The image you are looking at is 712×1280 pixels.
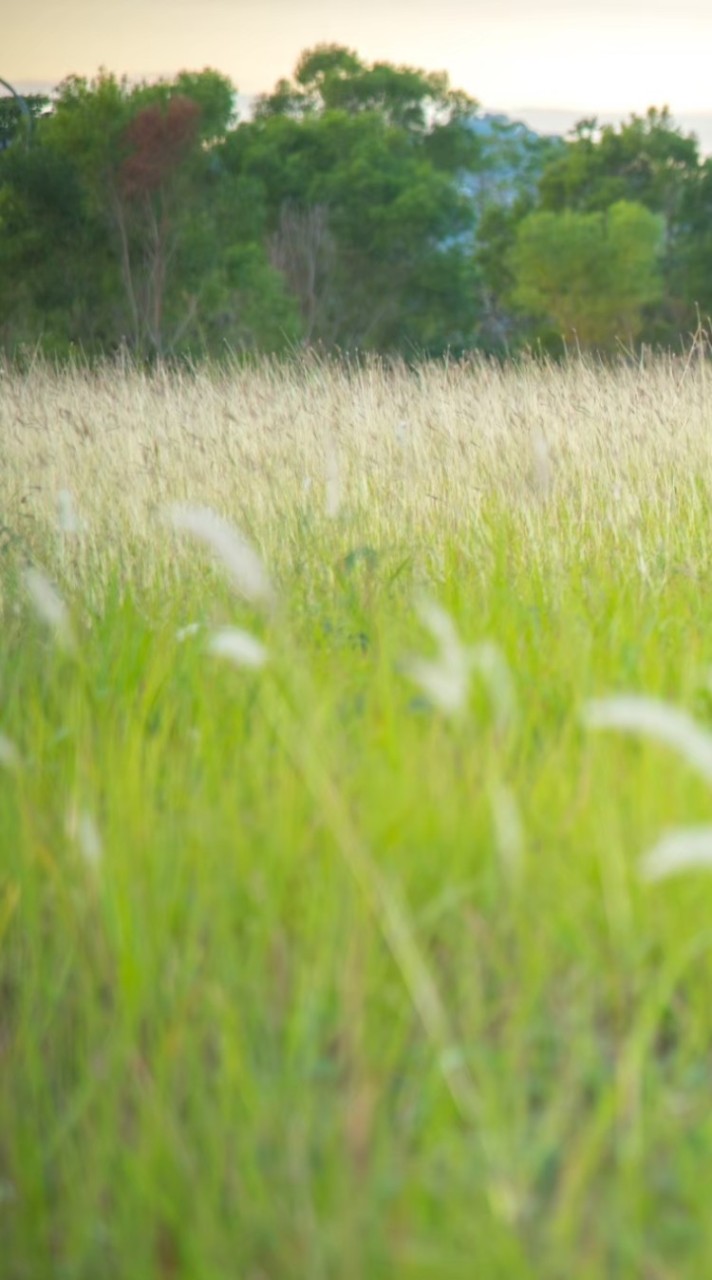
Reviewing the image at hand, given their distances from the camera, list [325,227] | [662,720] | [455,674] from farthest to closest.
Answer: [325,227] < [455,674] < [662,720]

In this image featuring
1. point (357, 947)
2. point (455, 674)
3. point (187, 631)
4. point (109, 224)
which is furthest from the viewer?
point (109, 224)

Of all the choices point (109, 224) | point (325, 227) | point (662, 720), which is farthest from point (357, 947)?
point (325, 227)

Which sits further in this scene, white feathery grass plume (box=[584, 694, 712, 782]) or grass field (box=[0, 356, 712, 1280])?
grass field (box=[0, 356, 712, 1280])

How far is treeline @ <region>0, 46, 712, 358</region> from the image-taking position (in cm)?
2502

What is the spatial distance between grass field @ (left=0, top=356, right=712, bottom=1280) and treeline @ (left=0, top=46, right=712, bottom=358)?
16208 millimetres

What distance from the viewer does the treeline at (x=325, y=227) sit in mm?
25016

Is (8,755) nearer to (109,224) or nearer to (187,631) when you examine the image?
(187,631)

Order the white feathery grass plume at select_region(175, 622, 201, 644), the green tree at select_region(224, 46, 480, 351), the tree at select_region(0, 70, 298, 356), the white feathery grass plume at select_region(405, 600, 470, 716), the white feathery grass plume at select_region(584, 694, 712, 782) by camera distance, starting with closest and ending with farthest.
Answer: the white feathery grass plume at select_region(584, 694, 712, 782) < the white feathery grass plume at select_region(405, 600, 470, 716) < the white feathery grass plume at select_region(175, 622, 201, 644) < the tree at select_region(0, 70, 298, 356) < the green tree at select_region(224, 46, 480, 351)

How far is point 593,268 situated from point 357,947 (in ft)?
153

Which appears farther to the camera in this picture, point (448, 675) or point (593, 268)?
point (593, 268)

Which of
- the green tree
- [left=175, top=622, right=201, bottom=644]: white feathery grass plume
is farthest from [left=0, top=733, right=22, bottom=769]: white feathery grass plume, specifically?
the green tree

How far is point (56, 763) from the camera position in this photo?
315cm

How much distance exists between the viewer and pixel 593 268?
154 ft

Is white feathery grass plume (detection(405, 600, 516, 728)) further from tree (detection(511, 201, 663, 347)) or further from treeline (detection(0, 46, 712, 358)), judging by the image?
tree (detection(511, 201, 663, 347))
